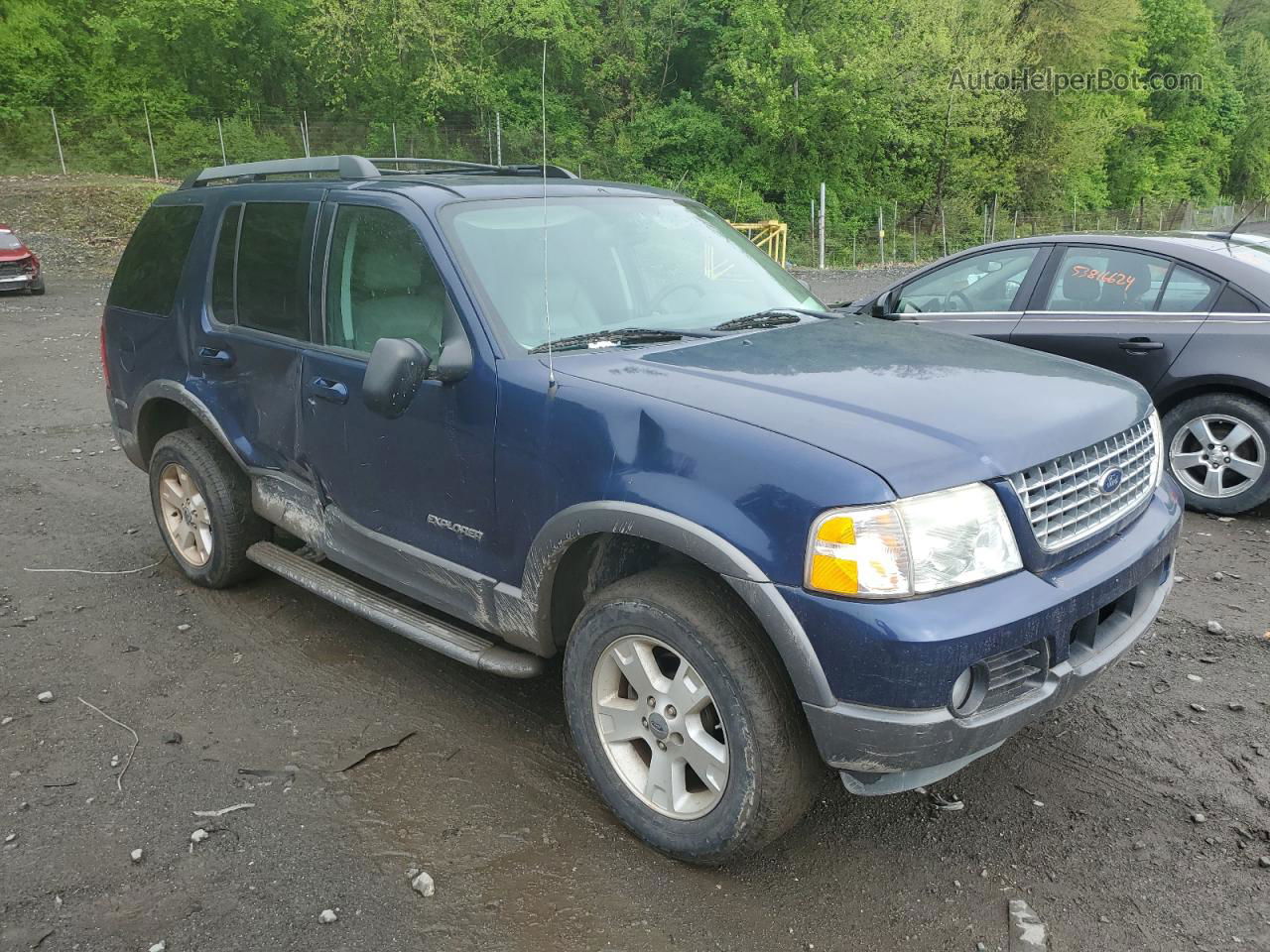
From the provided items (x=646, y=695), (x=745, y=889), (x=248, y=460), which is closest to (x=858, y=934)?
(x=745, y=889)

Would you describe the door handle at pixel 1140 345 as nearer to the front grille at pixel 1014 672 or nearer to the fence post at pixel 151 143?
the front grille at pixel 1014 672

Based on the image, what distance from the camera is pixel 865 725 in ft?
7.86

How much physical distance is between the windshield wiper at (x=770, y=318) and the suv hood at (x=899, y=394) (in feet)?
0.45

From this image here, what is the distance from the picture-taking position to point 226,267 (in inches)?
173

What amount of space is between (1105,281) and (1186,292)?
46 centimetres

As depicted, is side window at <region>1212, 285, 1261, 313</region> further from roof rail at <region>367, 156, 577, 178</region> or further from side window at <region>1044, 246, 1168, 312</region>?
roof rail at <region>367, 156, 577, 178</region>

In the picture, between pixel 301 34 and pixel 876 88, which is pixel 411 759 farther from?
pixel 301 34

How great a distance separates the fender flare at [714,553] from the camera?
2428 millimetres

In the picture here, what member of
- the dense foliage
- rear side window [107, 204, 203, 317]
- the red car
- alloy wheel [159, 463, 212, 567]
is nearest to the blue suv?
rear side window [107, 204, 203, 317]

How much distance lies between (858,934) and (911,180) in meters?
45.6

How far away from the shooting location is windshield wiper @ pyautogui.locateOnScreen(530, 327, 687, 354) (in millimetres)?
3268

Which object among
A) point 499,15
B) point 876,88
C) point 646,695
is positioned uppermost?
point 499,15

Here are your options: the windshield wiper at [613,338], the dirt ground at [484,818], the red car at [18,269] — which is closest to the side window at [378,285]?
the windshield wiper at [613,338]

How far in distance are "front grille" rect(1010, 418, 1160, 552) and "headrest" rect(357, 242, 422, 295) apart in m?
2.12
